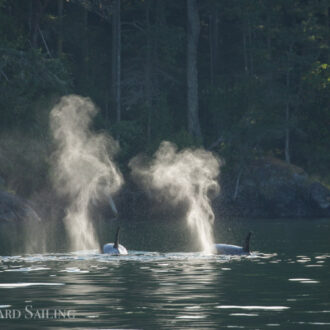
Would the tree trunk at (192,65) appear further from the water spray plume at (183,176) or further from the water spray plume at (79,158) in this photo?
the water spray plume at (79,158)

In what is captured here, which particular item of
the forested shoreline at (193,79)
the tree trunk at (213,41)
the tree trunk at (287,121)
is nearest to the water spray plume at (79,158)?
the forested shoreline at (193,79)

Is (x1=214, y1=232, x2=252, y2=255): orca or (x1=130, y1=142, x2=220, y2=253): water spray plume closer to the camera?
(x1=214, y1=232, x2=252, y2=255): orca

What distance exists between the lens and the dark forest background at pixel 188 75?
77.9 m

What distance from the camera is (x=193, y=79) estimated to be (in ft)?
274

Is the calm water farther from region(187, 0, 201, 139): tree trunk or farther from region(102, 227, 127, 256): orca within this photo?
region(187, 0, 201, 139): tree trunk

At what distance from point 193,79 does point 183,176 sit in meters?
14.1

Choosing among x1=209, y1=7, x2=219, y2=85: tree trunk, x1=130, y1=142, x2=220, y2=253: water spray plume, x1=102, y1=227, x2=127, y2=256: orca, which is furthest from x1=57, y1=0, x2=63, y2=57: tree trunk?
x1=102, y1=227, x2=127, y2=256: orca

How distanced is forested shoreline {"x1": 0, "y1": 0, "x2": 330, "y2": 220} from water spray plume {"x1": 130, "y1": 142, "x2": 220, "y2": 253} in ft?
3.73

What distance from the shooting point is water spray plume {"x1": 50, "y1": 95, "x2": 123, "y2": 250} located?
70688mm

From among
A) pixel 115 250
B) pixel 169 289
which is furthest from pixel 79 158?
pixel 169 289

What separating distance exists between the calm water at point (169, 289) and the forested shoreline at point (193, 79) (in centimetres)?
3891

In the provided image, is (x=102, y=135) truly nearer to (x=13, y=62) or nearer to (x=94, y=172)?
(x=94, y=172)

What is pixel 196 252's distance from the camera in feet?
122

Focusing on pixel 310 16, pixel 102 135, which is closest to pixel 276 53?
pixel 310 16
